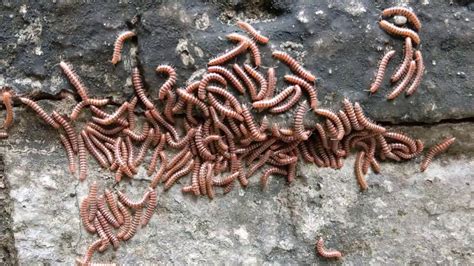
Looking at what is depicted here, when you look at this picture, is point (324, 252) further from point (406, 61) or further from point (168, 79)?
point (168, 79)

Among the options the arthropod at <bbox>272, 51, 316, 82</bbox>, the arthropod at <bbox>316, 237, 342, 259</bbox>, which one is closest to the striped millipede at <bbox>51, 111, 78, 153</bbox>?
the arthropod at <bbox>272, 51, 316, 82</bbox>

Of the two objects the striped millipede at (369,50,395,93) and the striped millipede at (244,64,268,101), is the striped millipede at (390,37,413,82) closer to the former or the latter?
the striped millipede at (369,50,395,93)

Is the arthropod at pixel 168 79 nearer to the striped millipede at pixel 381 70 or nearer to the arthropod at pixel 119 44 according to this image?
the arthropod at pixel 119 44

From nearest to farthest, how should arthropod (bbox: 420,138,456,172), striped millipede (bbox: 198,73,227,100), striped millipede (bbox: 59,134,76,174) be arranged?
striped millipede (bbox: 198,73,227,100) < striped millipede (bbox: 59,134,76,174) < arthropod (bbox: 420,138,456,172)

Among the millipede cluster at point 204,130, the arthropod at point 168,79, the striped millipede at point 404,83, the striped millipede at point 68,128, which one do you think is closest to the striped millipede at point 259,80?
the millipede cluster at point 204,130

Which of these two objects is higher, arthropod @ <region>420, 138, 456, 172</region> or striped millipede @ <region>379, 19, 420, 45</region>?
striped millipede @ <region>379, 19, 420, 45</region>

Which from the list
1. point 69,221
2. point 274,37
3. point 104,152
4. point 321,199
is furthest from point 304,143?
point 69,221

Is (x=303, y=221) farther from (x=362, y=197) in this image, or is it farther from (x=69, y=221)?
(x=69, y=221)
